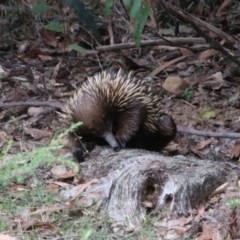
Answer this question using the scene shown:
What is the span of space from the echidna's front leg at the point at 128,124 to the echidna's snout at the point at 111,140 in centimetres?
16

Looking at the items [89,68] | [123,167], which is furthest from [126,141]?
[89,68]

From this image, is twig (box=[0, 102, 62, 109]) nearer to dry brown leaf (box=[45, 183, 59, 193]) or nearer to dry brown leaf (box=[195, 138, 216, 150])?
dry brown leaf (box=[195, 138, 216, 150])

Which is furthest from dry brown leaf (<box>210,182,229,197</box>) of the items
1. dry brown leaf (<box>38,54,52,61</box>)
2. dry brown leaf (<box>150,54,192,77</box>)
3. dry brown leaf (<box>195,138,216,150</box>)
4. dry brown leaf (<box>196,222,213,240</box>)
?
dry brown leaf (<box>38,54,52,61</box>)

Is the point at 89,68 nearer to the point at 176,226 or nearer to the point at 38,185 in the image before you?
the point at 38,185

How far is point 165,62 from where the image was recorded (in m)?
6.75

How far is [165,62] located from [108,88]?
2091mm

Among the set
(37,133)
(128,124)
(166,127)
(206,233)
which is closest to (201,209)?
(206,233)

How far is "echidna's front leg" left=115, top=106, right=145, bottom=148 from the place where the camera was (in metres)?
4.78

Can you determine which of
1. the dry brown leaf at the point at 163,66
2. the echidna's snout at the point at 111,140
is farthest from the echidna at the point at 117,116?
the dry brown leaf at the point at 163,66

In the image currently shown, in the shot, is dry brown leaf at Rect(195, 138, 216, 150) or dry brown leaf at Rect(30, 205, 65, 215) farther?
dry brown leaf at Rect(195, 138, 216, 150)

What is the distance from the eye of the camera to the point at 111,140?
4.55 meters

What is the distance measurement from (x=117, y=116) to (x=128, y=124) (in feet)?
0.31

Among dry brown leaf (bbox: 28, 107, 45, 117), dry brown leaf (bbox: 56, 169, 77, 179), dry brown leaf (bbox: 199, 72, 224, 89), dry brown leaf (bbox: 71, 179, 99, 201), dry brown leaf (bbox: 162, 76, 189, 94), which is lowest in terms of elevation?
dry brown leaf (bbox: 28, 107, 45, 117)

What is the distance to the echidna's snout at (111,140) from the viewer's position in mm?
4508
